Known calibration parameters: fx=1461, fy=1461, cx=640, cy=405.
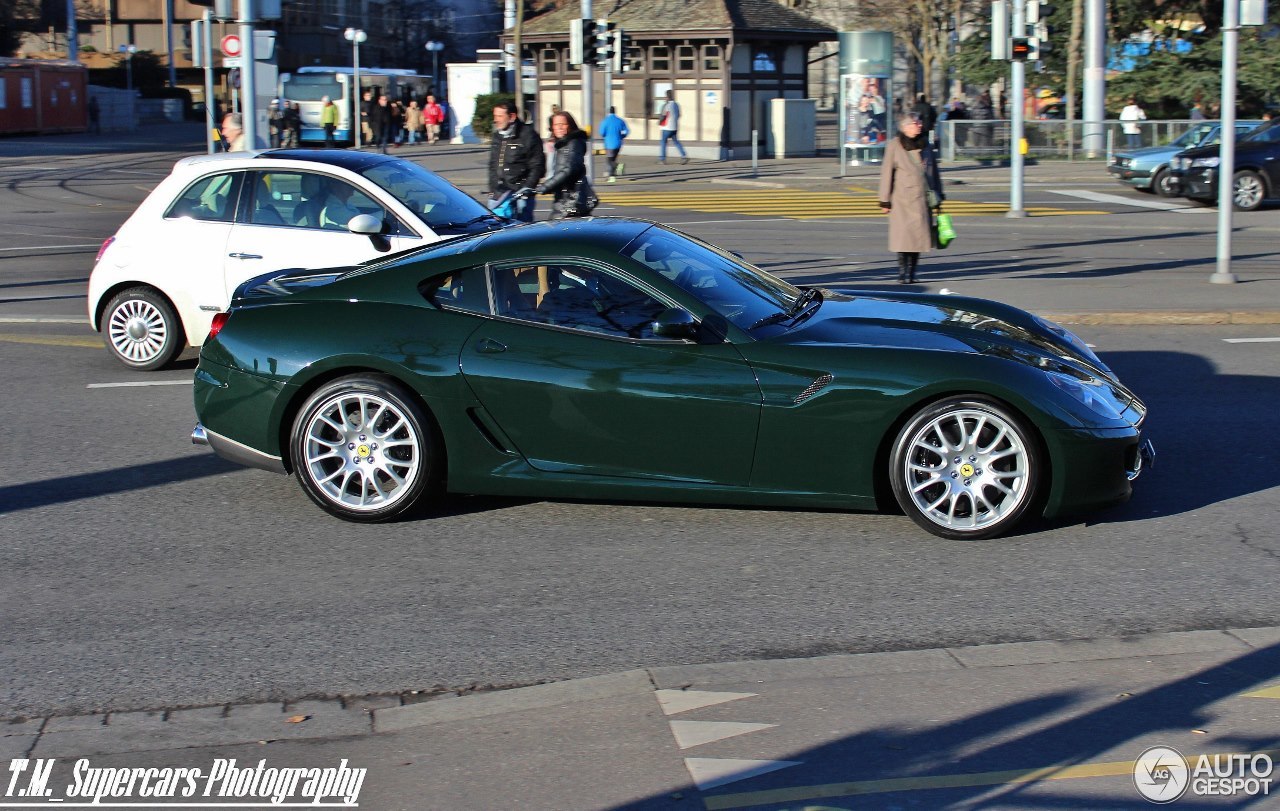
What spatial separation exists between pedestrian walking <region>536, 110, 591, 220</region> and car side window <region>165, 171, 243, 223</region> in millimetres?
4089

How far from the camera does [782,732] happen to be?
4383 mm

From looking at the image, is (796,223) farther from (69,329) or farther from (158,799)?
A: (158,799)

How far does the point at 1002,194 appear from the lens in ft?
92.4

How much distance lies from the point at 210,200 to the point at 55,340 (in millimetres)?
2462

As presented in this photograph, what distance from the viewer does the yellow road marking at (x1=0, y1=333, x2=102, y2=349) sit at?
38.4ft

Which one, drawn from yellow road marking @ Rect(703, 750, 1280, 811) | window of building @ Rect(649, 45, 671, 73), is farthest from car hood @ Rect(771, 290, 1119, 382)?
window of building @ Rect(649, 45, 671, 73)

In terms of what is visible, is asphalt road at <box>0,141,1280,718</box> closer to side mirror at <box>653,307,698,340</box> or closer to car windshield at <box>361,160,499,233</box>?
side mirror at <box>653,307,698,340</box>

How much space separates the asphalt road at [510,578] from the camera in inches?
202

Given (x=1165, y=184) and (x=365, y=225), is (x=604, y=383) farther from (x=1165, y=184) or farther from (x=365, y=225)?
(x=1165, y=184)

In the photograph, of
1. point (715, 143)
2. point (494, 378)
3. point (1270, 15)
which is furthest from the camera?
point (1270, 15)

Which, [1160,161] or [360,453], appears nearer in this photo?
[360,453]

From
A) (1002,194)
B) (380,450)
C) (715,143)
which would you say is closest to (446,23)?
(715,143)

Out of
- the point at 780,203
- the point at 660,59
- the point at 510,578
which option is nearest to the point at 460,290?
the point at 510,578

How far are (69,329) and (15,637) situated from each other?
25.3ft
